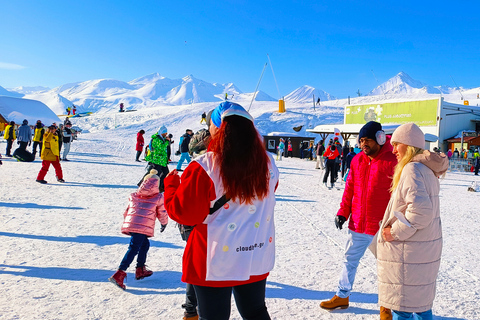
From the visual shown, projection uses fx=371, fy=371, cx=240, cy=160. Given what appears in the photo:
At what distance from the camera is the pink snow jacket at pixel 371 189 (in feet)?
10.6

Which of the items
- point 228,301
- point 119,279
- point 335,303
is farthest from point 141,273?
point 228,301

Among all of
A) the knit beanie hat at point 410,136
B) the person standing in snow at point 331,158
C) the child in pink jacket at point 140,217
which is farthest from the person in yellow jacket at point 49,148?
the knit beanie hat at point 410,136

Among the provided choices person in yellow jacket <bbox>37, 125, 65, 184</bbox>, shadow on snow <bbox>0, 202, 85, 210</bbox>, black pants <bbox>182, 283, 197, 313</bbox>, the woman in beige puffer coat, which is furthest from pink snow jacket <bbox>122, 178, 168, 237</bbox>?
person in yellow jacket <bbox>37, 125, 65, 184</bbox>

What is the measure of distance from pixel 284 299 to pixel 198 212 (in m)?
2.07

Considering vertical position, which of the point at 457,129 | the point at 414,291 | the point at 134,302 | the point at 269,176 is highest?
the point at 457,129

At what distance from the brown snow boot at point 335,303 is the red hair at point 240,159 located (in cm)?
183

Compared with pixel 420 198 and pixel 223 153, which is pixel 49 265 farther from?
pixel 420 198

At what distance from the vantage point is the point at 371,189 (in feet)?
10.8

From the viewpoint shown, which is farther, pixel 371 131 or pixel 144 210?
pixel 144 210

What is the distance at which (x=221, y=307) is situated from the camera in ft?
6.31

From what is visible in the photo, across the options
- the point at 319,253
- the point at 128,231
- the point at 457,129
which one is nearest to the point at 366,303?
the point at 319,253

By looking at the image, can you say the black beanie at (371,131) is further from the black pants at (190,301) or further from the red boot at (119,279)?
the red boot at (119,279)

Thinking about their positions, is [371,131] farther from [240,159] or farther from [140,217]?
[140,217]

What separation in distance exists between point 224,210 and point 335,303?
1994 mm
